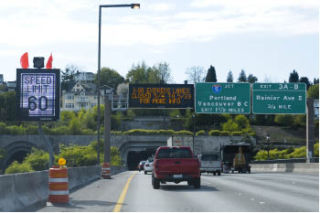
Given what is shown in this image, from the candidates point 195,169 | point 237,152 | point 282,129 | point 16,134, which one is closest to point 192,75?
point 282,129

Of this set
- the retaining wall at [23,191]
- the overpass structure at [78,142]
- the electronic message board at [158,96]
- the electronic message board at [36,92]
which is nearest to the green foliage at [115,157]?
the overpass structure at [78,142]

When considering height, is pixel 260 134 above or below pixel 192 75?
below

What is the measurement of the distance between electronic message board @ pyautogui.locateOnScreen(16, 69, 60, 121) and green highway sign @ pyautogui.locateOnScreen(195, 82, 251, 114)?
92.3 feet

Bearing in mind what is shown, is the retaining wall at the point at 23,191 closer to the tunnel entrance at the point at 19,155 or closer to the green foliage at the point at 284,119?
the tunnel entrance at the point at 19,155

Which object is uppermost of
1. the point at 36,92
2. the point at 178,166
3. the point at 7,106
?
the point at 7,106

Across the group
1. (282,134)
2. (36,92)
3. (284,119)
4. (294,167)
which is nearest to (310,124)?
(294,167)

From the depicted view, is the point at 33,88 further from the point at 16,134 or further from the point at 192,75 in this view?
the point at 192,75

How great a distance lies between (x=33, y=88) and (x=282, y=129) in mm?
124711

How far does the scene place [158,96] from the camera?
47156mm

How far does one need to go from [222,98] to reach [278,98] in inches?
176

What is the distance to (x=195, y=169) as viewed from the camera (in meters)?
23.6

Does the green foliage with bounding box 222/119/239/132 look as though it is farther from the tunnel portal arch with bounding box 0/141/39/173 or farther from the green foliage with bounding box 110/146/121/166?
the tunnel portal arch with bounding box 0/141/39/173

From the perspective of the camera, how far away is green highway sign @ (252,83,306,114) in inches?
1877

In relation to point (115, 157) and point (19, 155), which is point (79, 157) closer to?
point (115, 157)
